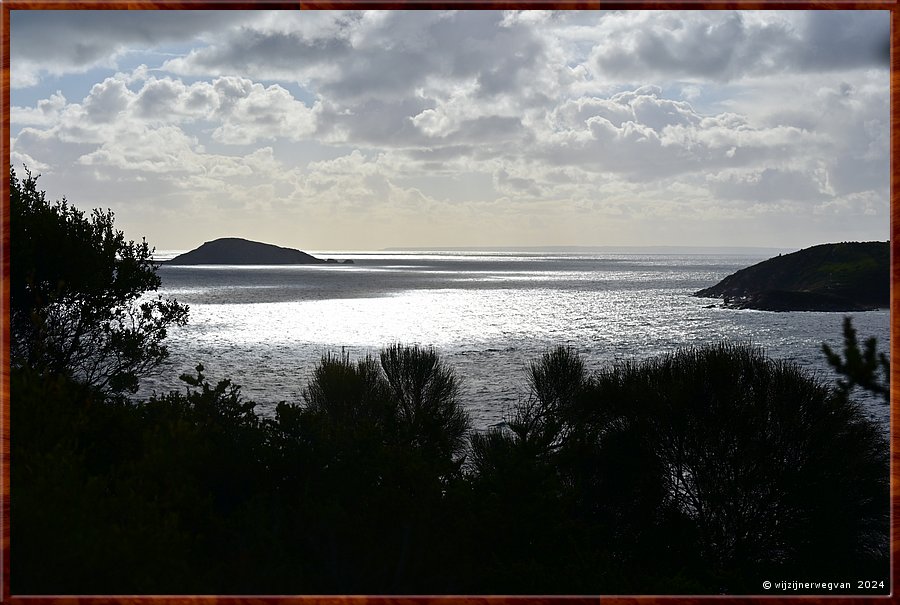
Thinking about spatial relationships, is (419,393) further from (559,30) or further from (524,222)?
(559,30)

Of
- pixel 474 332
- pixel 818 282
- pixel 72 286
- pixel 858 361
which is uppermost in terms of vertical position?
pixel 72 286

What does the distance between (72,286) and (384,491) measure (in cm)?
910

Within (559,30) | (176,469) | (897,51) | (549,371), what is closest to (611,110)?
(559,30)

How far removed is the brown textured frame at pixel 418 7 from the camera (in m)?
6.86

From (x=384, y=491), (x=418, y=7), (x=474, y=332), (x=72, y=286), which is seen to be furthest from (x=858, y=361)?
(x=474, y=332)

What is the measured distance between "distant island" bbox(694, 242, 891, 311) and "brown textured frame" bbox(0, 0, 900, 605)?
69.4 meters

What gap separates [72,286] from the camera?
14.2 metres

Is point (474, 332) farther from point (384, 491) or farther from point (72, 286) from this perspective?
point (384, 491)

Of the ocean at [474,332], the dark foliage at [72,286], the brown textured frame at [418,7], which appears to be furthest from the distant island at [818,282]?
the dark foliage at [72,286]

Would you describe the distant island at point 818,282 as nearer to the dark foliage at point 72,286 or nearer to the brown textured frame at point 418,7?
the brown textured frame at point 418,7

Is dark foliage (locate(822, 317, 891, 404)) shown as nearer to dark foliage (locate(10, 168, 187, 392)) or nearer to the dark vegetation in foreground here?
the dark vegetation in foreground

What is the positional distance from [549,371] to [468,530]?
17802mm

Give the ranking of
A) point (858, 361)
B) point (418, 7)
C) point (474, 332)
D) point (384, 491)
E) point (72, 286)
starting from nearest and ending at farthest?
point (858, 361) → point (418, 7) → point (384, 491) → point (72, 286) → point (474, 332)

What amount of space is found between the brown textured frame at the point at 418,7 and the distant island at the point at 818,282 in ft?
228
